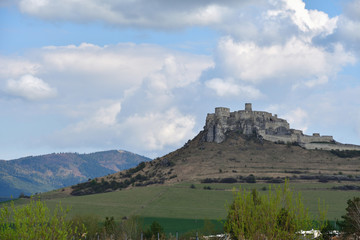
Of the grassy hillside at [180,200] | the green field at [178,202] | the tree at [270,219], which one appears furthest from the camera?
the grassy hillside at [180,200]

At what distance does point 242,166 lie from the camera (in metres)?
174

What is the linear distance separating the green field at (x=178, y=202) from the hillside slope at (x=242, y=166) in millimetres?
7422

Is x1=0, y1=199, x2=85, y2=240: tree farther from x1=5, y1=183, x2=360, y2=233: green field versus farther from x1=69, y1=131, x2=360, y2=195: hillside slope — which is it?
x1=69, y1=131, x2=360, y2=195: hillside slope

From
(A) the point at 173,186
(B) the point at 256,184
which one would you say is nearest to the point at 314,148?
(B) the point at 256,184

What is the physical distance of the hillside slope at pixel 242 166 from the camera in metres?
163

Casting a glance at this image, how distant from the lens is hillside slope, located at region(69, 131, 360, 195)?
163 m

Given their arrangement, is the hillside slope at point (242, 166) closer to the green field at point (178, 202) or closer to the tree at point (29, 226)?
the green field at point (178, 202)

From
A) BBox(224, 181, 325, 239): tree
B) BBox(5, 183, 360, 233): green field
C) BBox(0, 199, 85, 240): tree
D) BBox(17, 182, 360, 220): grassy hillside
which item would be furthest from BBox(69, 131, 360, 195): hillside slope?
BBox(0, 199, 85, 240): tree

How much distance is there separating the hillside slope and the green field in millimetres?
7422

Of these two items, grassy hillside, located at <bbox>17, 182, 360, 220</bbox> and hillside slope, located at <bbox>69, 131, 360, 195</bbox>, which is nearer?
grassy hillside, located at <bbox>17, 182, 360, 220</bbox>

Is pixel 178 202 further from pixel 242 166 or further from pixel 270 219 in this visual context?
pixel 270 219

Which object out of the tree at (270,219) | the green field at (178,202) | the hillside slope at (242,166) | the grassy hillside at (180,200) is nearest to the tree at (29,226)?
the tree at (270,219)

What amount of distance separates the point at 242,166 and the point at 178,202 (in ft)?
104

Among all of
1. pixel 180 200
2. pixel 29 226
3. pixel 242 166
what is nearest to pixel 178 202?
pixel 180 200
